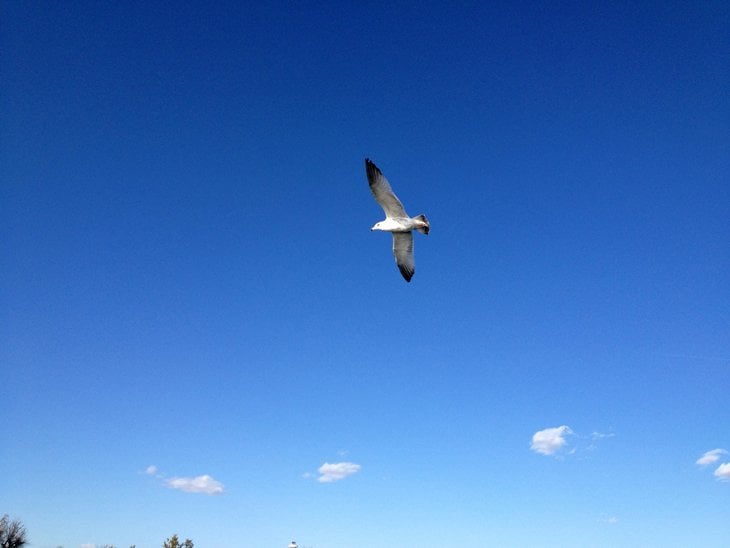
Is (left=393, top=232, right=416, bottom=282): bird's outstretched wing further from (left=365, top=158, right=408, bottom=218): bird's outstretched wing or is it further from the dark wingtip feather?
the dark wingtip feather

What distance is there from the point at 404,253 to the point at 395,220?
136 cm

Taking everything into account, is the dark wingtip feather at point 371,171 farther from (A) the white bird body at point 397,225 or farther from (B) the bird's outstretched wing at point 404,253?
(B) the bird's outstretched wing at point 404,253

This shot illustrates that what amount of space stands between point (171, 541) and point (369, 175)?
25826mm

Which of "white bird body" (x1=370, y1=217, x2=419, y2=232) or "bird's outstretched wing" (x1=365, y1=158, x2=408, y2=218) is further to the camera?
"white bird body" (x1=370, y1=217, x2=419, y2=232)

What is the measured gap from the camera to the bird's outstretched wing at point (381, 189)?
1625 centimetres

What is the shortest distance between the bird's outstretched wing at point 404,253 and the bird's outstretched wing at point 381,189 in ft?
3.46

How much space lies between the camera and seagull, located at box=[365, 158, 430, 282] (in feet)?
53.6

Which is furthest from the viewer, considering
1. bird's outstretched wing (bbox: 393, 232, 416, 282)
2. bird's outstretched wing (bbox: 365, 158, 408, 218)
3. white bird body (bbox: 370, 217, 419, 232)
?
bird's outstretched wing (bbox: 393, 232, 416, 282)

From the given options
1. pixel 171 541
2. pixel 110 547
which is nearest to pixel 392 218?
pixel 171 541

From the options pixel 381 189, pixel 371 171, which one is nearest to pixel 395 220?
pixel 381 189

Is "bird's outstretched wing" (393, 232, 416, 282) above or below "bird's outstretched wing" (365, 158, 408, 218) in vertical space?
below

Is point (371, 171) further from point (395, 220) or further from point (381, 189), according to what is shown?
point (395, 220)

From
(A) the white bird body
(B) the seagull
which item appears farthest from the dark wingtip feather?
(A) the white bird body

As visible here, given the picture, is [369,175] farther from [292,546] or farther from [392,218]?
[292,546]
